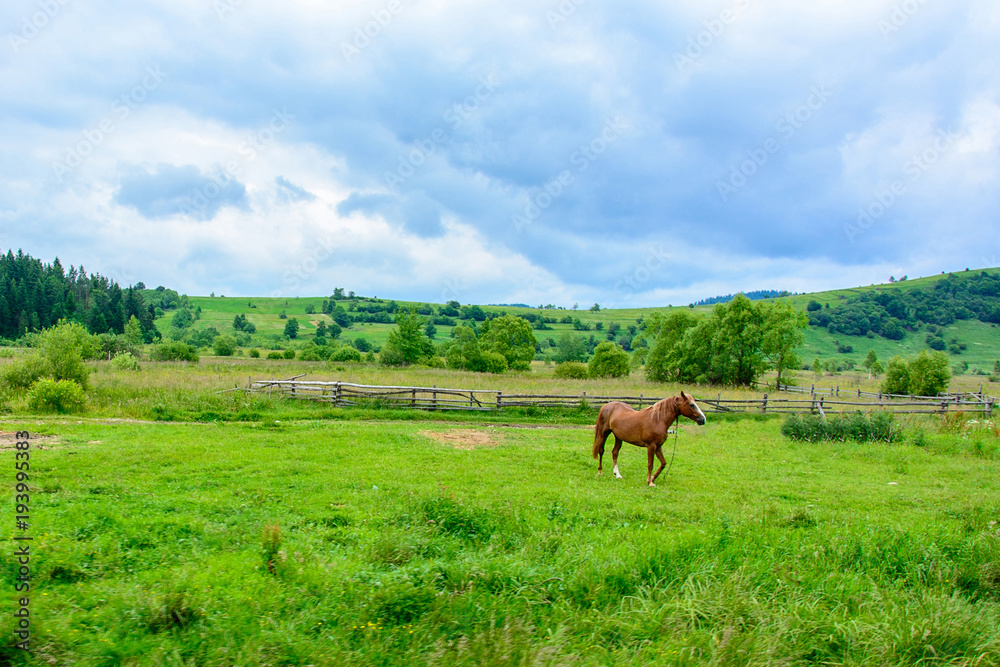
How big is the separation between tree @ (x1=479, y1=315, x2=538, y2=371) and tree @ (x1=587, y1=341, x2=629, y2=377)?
967 centimetres

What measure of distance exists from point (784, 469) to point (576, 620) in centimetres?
1039

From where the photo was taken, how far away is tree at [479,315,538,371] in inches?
2235

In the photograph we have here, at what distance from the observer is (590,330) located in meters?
127

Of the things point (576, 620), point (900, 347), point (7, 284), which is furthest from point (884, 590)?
point (900, 347)

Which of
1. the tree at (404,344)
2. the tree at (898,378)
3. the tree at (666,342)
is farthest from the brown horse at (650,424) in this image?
the tree at (666,342)

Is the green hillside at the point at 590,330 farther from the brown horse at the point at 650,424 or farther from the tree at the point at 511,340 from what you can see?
the brown horse at the point at 650,424

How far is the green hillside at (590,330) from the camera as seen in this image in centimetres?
10006

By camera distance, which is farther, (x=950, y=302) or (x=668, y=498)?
(x=950, y=302)

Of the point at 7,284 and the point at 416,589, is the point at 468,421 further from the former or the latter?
the point at 7,284

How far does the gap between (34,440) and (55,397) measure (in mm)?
6508

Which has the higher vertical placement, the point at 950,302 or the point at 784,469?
the point at 950,302

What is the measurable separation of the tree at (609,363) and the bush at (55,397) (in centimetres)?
3930

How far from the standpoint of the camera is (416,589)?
172 inches

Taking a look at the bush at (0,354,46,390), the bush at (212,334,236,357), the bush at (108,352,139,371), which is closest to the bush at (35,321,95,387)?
the bush at (0,354,46,390)
